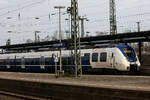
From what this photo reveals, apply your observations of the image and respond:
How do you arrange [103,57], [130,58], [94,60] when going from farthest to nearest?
[94,60]
[103,57]
[130,58]

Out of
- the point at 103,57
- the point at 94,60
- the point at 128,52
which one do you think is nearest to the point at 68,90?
the point at 103,57

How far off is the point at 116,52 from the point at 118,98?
16.9 m

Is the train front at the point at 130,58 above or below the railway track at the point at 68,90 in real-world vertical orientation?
above

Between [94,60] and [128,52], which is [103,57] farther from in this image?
[128,52]

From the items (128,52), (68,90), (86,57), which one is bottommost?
(68,90)

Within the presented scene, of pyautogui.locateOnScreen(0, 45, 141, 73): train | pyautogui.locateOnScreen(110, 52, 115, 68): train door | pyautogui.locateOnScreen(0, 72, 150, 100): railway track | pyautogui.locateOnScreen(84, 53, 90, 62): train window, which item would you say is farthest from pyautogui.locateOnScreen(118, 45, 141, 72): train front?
pyautogui.locateOnScreen(0, 72, 150, 100): railway track

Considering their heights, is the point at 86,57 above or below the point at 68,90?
above

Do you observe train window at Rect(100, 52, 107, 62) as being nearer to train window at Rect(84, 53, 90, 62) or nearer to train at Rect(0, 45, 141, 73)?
train at Rect(0, 45, 141, 73)

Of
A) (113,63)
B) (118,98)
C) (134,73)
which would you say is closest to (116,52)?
(113,63)

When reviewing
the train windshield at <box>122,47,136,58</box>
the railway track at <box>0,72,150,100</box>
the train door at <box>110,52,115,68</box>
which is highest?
the train windshield at <box>122,47,136,58</box>

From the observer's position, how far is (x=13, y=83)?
1659 centimetres

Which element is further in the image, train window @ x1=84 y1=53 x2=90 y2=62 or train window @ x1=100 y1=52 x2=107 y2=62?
train window @ x1=84 y1=53 x2=90 y2=62

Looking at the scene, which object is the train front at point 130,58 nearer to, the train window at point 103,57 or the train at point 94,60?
the train at point 94,60

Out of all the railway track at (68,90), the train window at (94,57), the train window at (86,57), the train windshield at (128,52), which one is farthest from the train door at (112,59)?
the railway track at (68,90)
